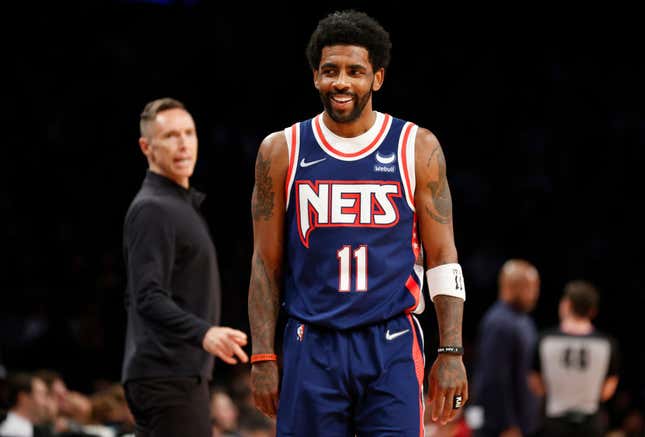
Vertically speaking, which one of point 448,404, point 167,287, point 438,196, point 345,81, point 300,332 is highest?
point 345,81

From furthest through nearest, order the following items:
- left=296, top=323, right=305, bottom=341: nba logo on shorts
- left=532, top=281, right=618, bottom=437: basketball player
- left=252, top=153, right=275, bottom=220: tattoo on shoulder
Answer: left=532, top=281, right=618, bottom=437: basketball player → left=252, top=153, right=275, bottom=220: tattoo on shoulder → left=296, top=323, right=305, bottom=341: nba logo on shorts

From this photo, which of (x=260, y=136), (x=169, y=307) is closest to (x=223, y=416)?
(x=169, y=307)

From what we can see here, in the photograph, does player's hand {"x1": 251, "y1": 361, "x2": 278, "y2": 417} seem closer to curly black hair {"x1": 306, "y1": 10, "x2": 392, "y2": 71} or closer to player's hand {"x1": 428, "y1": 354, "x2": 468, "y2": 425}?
player's hand {"x1": 428, "y1": 354, "x2": 468, "y2": 425}

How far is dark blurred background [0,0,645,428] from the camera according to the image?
1121cm

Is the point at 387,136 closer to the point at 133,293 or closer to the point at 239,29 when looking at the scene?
the point at 133,293

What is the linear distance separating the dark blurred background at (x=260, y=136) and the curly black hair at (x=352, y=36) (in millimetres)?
7324

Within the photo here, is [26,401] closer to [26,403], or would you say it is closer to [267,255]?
[26,403]

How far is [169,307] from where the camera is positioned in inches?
169

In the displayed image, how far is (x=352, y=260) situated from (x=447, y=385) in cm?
53

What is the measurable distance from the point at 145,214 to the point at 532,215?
9122mm

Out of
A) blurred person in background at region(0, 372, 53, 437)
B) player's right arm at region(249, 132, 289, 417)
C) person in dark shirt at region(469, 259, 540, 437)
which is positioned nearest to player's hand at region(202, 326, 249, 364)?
player's right arm at region(249, 132, 289, 417)

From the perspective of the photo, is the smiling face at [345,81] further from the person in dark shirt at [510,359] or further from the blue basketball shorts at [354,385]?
→ the person in dark shirt at [510,359]

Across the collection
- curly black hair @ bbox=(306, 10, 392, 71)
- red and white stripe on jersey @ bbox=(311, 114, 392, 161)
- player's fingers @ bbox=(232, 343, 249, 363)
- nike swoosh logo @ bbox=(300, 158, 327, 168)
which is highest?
curly black hair @ bbox=(306, 10, 392, 71)

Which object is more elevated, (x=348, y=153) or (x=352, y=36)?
(x=352, y=36)
